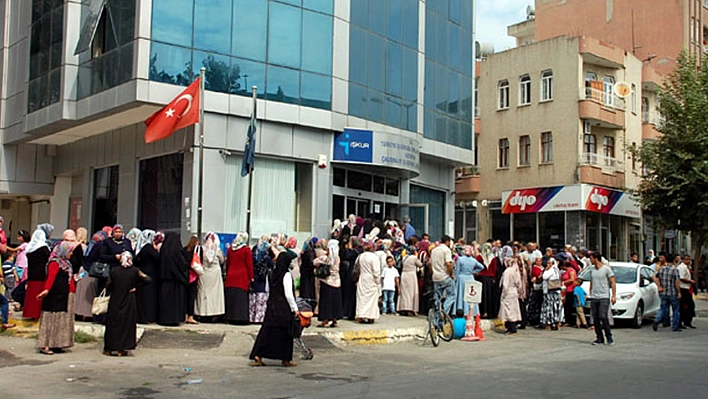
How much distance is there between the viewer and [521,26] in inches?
2313

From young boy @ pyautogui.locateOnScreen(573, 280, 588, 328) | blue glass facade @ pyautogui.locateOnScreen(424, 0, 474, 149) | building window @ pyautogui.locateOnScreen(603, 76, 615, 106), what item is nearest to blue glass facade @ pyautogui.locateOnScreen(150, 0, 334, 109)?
blue glass facade @ pyautogui.locateOnScreen(424, 0, 474, 149)

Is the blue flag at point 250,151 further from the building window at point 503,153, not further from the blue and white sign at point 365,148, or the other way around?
the building window at point 503,153

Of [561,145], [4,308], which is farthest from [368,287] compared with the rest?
[561,145]

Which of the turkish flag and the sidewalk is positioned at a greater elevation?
the turkish flag

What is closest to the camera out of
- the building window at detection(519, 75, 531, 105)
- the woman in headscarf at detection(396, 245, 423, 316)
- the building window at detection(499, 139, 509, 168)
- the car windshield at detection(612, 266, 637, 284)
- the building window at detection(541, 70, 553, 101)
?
the woman in headscarf at detection(396, 245, 423, 316)

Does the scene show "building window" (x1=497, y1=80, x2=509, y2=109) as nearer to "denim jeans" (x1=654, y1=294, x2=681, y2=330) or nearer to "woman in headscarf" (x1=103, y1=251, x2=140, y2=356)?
"denim jeans" (x1=654, y1=294, x2=681, y2=330)

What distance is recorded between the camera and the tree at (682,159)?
32.3m

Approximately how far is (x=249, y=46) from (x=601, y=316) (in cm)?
1249

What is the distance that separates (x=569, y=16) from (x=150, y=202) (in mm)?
35552

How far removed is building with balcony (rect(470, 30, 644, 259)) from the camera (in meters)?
37.7

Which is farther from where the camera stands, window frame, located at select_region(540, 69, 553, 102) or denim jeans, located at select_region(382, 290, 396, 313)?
window frame, located at select_region(540, 69, 553, 102)

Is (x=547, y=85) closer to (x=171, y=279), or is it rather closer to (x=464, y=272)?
(x=464, y=272)

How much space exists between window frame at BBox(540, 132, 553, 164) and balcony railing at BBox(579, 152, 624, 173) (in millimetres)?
1696

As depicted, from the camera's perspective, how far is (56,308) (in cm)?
1238
